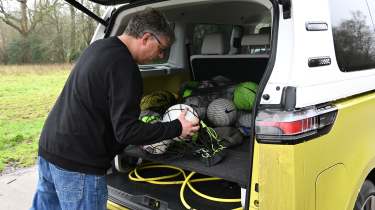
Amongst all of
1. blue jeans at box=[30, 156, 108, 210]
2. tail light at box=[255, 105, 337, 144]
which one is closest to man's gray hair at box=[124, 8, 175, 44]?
tail light at box=[255, 105, 337, 144]

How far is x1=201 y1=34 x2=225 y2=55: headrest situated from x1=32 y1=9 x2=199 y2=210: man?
6.38 ft

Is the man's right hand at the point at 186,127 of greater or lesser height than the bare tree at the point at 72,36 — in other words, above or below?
below

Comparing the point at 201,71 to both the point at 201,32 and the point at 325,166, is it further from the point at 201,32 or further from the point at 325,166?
the point at 325,166

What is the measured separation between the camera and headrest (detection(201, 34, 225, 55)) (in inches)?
176

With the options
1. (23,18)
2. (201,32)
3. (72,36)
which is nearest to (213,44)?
(201,32)

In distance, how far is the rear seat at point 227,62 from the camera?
13.8 ft

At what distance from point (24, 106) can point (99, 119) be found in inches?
329

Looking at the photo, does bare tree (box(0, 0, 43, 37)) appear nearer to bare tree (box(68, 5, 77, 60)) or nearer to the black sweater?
bare tree (box(68, 5, 77, 60))

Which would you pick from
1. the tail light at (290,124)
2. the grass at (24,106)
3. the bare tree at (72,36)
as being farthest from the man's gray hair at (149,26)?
the bare tree at (72,36)

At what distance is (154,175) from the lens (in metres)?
3.38

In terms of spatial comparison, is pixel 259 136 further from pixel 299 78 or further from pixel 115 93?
pixel 115 93

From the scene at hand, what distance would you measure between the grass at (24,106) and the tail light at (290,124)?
4498 mm

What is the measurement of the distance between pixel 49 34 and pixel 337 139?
1980 cm

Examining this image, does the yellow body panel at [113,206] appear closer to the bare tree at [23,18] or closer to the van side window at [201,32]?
the van side window at [201,32]
